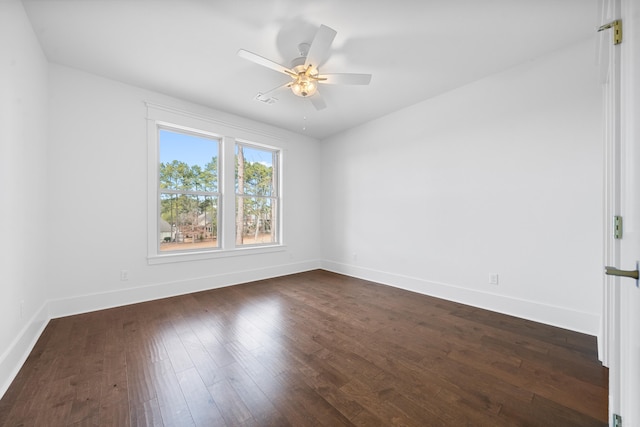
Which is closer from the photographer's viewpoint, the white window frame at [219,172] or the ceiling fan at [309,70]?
the ceiling fan at [309,70]

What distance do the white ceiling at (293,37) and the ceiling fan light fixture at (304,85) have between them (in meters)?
0.28

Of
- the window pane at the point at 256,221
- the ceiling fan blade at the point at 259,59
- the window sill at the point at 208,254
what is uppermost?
the ceiling fan blade at the point at 259,59

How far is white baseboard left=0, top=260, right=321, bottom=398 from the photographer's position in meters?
1.77

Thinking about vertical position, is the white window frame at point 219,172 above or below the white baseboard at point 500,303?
above

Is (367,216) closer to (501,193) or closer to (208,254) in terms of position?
(501,193)

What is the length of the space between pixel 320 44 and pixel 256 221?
3.21m

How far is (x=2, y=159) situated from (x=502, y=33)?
4106mm

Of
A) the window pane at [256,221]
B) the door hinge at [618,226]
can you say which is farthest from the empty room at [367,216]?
the window pane at [256,221]

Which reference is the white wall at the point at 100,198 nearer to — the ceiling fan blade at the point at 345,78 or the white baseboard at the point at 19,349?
the white baseboard at the point at 19,349

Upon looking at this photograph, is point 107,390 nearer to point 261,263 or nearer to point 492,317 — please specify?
point 261,263

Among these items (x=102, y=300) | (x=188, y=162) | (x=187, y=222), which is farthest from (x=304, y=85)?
(x=102, y=300)

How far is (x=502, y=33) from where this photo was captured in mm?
2273

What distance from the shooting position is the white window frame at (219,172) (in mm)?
3354

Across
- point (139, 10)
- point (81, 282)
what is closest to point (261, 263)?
point (81, 282)
